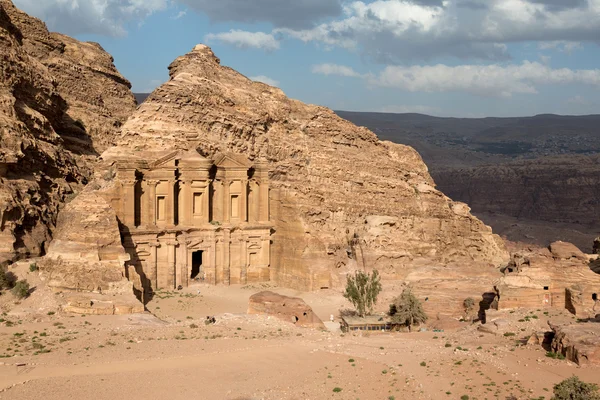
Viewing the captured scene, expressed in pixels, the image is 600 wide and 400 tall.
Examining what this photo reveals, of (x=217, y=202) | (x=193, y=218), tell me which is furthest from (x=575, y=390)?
(x=217, y=202)

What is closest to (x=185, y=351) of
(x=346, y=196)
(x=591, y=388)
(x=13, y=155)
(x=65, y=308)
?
(x=65, y=308)

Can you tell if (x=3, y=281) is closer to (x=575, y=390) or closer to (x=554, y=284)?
(x=554, y=284)

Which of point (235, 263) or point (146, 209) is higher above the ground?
point (146, 209)

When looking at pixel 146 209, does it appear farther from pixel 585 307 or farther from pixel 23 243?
pixel 585 307

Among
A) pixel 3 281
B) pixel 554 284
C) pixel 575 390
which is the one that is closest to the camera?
pixel 575 390

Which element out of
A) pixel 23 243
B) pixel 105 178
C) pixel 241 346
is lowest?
pixel 241 346

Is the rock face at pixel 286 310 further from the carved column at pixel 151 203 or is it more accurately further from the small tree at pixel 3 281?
the small tree at pixel 3 281

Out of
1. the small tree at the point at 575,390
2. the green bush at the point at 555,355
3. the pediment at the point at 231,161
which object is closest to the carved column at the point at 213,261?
the pediment at the point at 231,161
